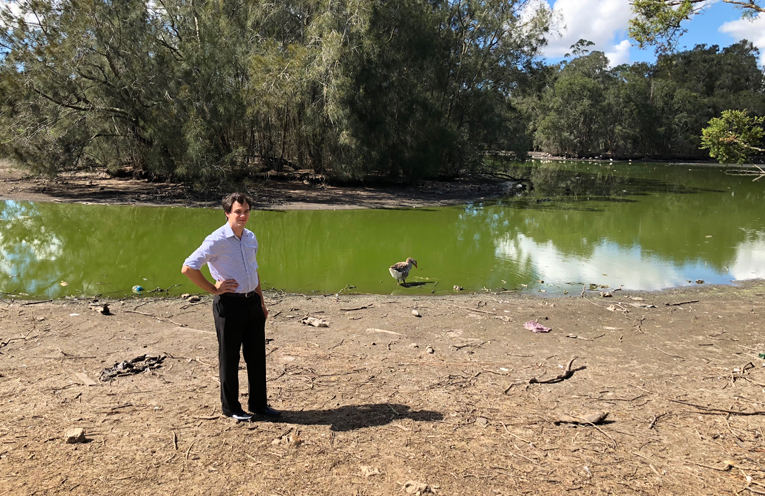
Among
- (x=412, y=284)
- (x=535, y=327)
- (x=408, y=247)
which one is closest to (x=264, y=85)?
(x=408, y=247)

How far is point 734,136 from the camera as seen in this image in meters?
6.25

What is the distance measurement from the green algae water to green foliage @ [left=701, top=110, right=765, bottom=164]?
9.65ft

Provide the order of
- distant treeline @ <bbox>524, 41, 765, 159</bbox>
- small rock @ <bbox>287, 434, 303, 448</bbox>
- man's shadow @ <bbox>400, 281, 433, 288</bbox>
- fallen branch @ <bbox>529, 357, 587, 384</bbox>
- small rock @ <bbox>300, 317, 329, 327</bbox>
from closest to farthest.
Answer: small rock @ <bbox>287, 434, 303, 448</bbox>
fallen branch @ <bbox>529, 357, 587, 384</bbox>
small rock @ <bbox>300, 317, 329, 327</bbox>
man's shadow @ <bbox>400, 281, 433, 288</bbox>
distant treeline @ <bbox>524, 41, 765, 159</bbox>

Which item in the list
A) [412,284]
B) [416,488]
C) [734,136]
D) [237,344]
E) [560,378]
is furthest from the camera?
[412,284]

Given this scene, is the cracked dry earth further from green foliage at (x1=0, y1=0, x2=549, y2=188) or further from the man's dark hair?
green foliage at (x1=0, y1=0, x2=549, y2=188)

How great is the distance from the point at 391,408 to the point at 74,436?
2.12m

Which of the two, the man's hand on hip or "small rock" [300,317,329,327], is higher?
the man's hand on hip

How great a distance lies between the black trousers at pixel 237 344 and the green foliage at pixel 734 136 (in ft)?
19.9

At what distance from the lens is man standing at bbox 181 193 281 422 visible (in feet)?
10.7

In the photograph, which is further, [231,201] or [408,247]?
[408,247]


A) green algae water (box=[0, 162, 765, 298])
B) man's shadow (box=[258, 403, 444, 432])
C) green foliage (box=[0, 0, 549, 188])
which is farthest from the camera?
green foliage (box=[0, 0, 549, 188])

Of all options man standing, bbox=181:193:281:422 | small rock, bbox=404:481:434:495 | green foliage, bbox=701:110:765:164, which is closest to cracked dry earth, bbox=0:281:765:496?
small rock, bbox=404:481:434:495

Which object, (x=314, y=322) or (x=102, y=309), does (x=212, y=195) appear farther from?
(x=314, y=322)

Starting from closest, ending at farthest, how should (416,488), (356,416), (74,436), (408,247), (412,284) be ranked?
1. (416,488)
2. (74,436)
3. (356,416)
4. (412,284)
5. (408,247)
